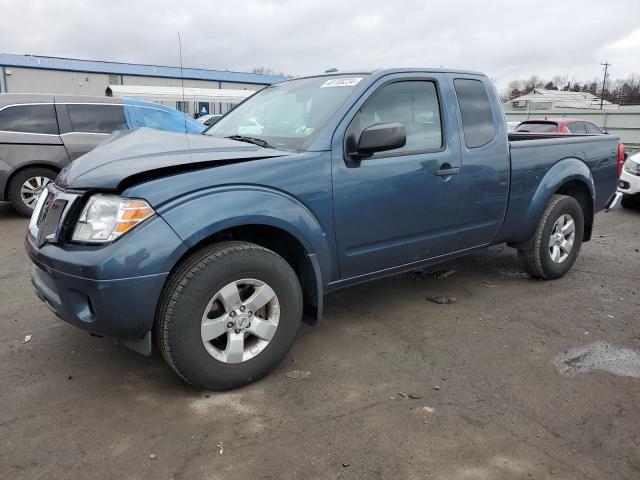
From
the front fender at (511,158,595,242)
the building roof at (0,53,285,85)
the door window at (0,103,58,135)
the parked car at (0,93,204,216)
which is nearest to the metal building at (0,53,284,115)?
the building roof at (0,53,285,85)

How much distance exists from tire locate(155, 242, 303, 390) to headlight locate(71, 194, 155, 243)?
347mm

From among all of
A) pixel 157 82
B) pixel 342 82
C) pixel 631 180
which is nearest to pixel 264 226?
pixel 342 82

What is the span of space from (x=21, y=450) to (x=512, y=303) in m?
3.69

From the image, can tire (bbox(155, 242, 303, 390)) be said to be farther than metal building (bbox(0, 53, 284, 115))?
No

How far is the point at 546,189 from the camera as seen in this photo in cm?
462

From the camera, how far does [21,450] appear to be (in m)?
2.41

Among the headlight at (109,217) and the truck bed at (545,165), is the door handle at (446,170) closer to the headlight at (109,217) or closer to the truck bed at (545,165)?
the truck bed at (545,165)

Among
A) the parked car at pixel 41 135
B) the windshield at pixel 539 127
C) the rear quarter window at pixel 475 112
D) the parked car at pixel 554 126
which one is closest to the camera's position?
the rear quarter window at pixel 475 112

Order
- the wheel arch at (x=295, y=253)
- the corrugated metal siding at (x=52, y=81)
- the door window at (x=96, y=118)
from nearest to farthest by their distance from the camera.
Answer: the wheel arch at (x=295, y=253)
the door window at (x=96, y=118)
the corrugated metal siding at (x=52, y=81)

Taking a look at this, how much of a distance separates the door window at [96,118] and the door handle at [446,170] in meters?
6.17

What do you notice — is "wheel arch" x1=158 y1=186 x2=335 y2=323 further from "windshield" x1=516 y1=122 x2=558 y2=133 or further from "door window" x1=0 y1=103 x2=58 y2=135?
"windshield" x1=516 y1=122 x2=558 y2=133

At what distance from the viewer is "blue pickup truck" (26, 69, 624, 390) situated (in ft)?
8.48

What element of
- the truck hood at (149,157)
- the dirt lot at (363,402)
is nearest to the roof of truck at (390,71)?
the truck hood at (149,157)

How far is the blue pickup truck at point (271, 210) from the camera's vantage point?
8.48ft
